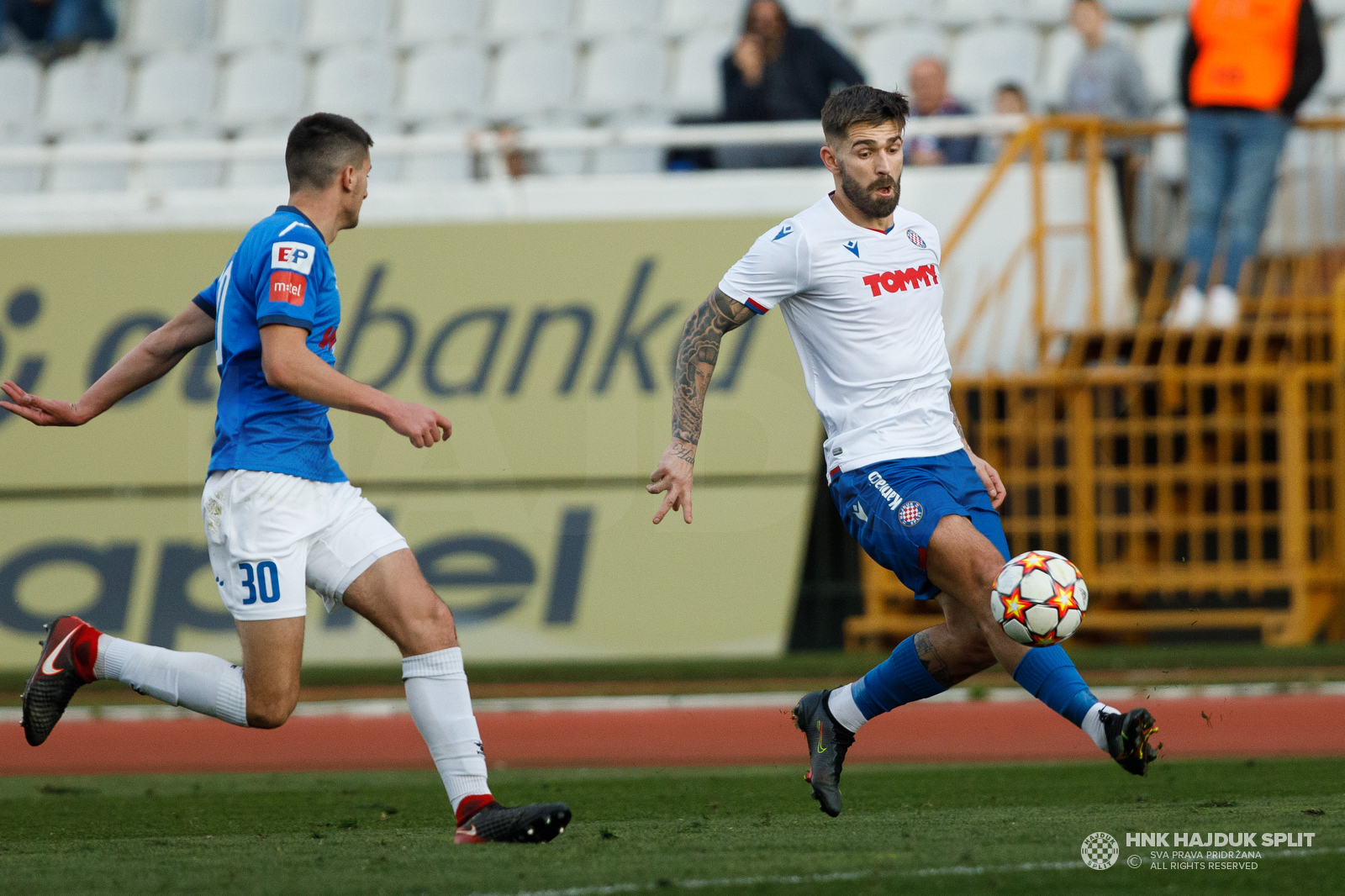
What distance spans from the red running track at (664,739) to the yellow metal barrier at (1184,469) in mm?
2232

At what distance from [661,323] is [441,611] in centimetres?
713

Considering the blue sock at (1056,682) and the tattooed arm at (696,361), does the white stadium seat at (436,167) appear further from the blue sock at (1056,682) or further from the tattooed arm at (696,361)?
the blue sock at (1056,682)

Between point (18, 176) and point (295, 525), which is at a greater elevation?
point (18, 176)

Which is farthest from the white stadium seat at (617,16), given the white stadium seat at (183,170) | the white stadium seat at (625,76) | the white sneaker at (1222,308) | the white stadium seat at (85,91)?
the white sneaker at (1222,308)

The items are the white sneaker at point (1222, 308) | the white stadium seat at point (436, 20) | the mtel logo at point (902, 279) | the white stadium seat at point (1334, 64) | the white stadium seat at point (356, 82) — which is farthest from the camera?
the white stadium seat at point (436, 20)

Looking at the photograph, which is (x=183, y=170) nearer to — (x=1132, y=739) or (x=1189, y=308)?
(x=1189, y=308)

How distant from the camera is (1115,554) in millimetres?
12266

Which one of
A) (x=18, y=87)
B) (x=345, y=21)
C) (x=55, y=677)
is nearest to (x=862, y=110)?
(x=55, y=677)

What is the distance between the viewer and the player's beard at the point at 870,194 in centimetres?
588

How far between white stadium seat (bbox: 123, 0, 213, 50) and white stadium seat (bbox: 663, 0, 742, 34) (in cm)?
499

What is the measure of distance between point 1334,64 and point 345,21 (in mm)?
9483

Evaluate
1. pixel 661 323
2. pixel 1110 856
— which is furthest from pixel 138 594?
pixel 1110 856

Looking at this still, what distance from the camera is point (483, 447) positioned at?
12195 millimetres

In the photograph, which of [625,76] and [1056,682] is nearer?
[1056,682]
